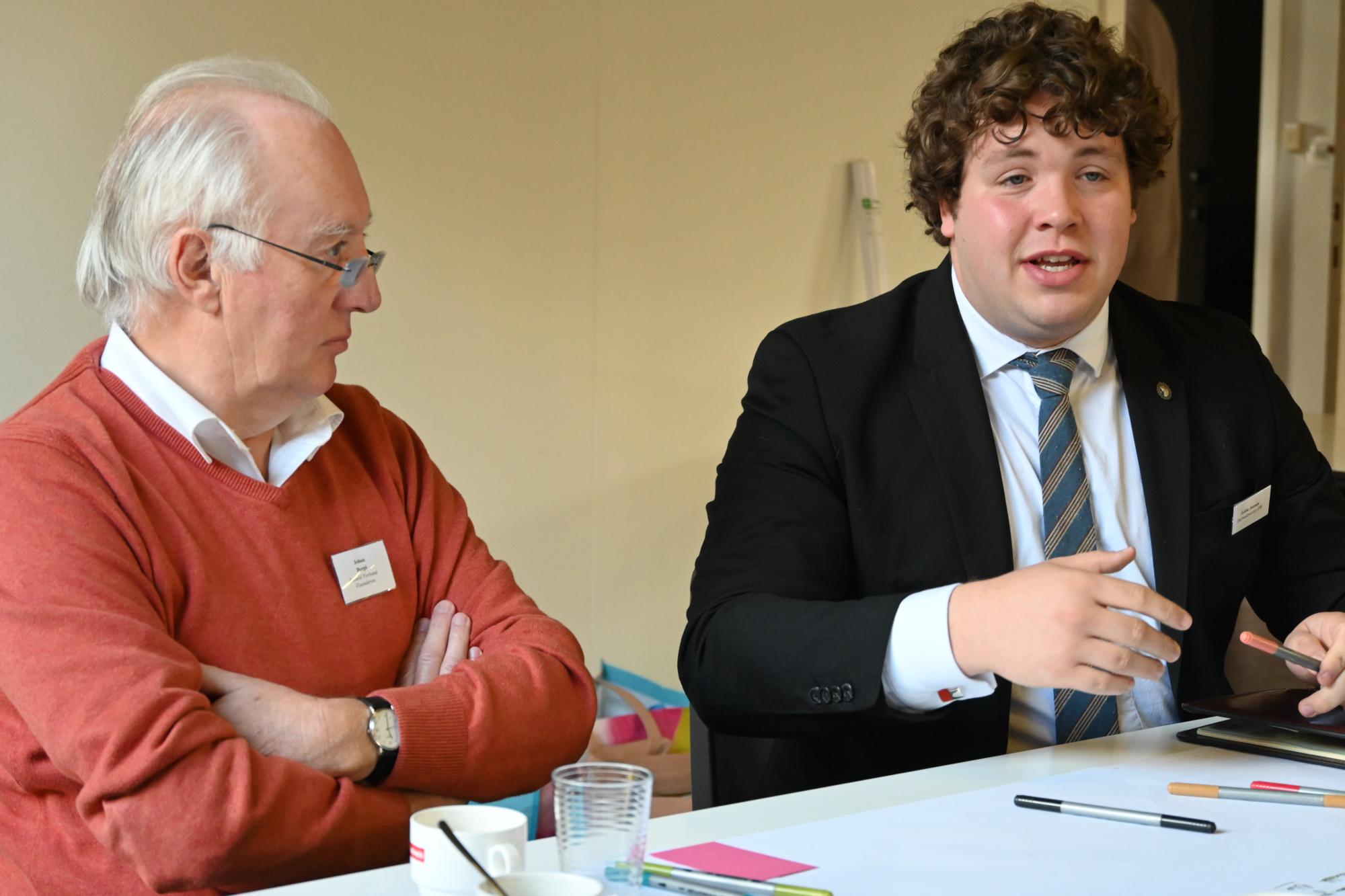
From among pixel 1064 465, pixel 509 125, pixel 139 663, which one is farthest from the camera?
pixel 509 125

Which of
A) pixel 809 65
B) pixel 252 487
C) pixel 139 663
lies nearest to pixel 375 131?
pixel 809 65

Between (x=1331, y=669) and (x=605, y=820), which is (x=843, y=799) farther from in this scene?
(x=1331, y=669)

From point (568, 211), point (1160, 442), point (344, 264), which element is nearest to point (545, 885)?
point (344, 264)

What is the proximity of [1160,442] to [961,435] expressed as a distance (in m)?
0.32

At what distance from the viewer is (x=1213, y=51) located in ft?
13.9

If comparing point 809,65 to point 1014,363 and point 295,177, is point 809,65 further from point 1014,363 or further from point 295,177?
point 295,177

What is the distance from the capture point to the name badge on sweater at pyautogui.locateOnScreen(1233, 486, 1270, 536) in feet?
6.50

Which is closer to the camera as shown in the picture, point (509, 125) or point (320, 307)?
point (320, 307)

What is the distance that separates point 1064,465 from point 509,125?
2.20 metres

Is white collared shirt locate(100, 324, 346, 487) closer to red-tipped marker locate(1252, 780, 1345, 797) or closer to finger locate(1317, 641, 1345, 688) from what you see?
red-tipped marker locate(1252, 780, 1345, 797)

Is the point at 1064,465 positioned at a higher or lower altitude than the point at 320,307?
lower

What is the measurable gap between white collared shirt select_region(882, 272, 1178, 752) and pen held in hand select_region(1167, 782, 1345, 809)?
40 cm

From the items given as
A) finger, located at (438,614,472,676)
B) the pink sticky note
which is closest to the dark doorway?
finger, located at (438,614,472,676)

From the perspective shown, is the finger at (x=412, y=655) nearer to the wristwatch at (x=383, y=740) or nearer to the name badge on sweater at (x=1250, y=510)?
the wristwatch at (x=383, y=740)
